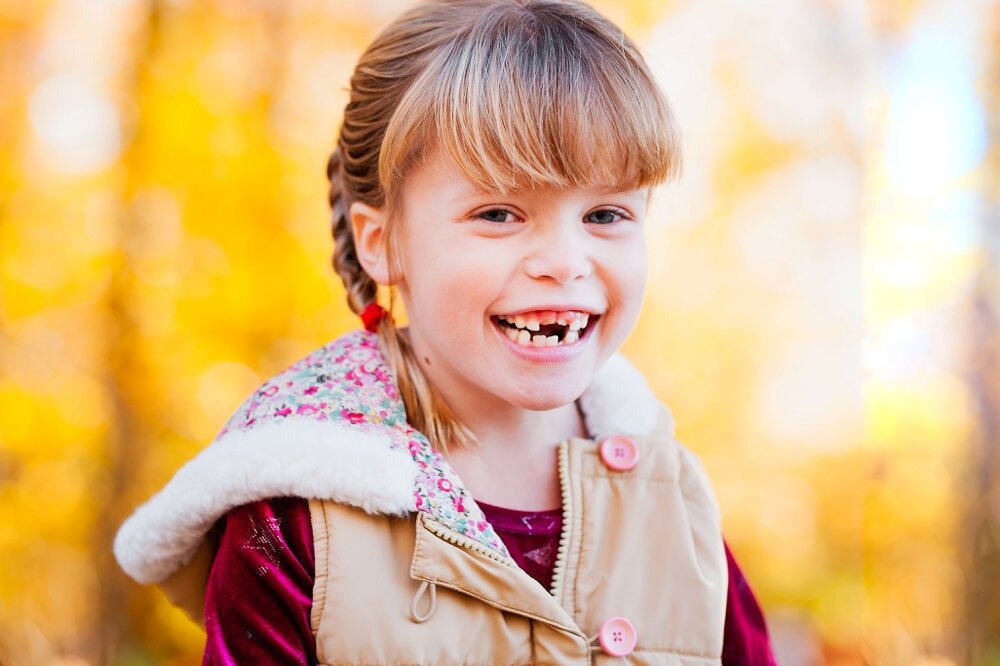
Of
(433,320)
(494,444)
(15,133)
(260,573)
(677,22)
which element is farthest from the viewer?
(677,22)

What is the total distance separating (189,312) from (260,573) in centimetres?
268

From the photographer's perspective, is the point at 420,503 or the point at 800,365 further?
the point at 800,365

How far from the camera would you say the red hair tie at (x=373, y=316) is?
1.62m

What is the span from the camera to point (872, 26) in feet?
14.5

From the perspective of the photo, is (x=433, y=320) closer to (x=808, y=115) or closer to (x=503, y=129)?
(x=503, y=129)

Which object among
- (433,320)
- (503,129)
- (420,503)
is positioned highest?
(503,129)

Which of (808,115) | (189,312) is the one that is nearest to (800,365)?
(808,115)

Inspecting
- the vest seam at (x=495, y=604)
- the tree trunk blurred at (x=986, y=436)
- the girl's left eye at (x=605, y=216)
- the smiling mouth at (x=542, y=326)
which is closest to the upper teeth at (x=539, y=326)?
the smiling mouth at (x=542, y=326)

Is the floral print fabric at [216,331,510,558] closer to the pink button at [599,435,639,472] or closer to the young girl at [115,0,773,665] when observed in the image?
the young girl at [115,0,773,665]

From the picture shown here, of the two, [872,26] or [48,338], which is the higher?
[872,26]

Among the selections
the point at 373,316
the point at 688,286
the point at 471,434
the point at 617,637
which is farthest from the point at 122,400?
the point at 617,637

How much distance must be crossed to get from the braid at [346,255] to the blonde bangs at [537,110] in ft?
0.87

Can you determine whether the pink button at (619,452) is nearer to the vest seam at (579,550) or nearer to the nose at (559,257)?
the vest seam at (579,550)

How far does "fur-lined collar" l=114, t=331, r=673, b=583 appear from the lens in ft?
4.37
